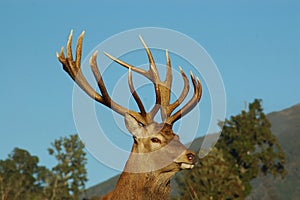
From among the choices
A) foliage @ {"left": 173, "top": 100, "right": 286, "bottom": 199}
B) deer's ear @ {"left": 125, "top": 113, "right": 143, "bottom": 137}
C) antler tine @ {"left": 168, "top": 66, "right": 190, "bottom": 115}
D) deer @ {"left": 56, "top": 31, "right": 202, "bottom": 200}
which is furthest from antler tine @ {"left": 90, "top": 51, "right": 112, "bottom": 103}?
foliage @ {"left": 173, "top": 100, "right": 286, "bottom": 199}

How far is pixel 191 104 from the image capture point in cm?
1027

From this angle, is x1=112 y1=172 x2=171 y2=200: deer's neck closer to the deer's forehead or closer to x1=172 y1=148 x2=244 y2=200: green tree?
the deer's forehead

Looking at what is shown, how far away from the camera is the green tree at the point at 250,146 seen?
64000 millimetres

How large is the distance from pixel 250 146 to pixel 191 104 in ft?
188

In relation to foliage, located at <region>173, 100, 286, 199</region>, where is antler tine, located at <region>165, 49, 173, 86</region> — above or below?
below

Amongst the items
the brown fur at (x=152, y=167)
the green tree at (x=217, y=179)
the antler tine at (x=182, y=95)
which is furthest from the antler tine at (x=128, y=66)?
the green tree at (x=217, y=179)

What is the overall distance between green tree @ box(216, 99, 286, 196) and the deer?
52655 millimetres

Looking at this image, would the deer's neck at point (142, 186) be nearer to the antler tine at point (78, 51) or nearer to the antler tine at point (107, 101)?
the antler tine at point (107, 101)

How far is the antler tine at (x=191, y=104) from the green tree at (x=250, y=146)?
170 ft

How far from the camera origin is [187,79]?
10.8 meters

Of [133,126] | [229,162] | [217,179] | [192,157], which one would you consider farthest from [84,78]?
[229,162]

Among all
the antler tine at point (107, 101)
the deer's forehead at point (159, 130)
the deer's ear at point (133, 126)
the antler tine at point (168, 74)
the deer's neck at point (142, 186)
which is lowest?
the deer's neck at point (142, 186)

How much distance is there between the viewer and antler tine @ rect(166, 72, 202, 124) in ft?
32.5

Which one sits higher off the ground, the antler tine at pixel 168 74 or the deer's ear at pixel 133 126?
the antler tine at pixel 168 74
